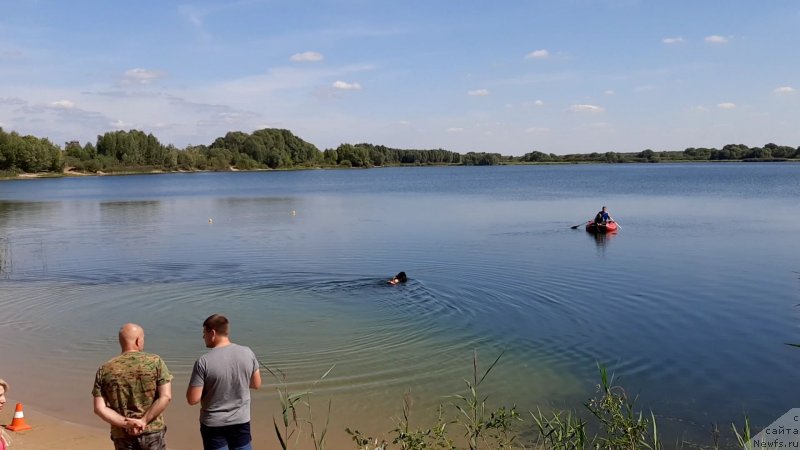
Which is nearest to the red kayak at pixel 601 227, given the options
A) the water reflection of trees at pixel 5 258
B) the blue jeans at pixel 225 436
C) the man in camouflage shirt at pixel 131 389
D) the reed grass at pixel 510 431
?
the reed grass at pixel 510 431

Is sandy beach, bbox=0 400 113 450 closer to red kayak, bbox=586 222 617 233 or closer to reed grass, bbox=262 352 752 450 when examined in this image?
reed grass, bbox=262 352 752 450

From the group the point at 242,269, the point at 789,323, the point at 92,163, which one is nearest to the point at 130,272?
the point at 242,269

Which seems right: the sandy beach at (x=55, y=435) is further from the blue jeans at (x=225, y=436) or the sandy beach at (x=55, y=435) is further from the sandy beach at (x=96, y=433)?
the blue jeans at (x=225, y=436)

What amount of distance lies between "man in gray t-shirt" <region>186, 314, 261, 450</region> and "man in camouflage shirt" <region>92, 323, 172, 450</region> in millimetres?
252

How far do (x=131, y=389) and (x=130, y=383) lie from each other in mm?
50

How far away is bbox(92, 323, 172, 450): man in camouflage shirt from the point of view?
5.14 m

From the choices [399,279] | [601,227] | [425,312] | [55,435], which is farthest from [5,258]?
[601,227]

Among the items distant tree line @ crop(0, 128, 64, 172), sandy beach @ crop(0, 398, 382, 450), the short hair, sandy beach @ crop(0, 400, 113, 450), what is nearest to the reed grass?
sandy beach @ crop(0, 398, 382, 450)

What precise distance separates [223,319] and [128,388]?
88 centimetres

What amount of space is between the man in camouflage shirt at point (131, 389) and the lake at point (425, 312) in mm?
3197

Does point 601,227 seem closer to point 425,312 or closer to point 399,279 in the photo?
point 399,279

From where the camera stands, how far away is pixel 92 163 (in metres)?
123

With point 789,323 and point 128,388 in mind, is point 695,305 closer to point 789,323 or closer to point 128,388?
point 789,323

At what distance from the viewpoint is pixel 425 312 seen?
1505 centimetres
